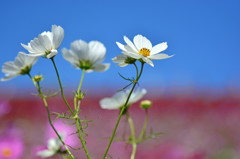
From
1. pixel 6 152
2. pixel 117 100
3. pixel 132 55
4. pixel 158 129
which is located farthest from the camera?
pixel 158 129

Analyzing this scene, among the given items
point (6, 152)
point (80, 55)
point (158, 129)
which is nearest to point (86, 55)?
point (80, 55)

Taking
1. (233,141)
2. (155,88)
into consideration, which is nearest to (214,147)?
(233,141)

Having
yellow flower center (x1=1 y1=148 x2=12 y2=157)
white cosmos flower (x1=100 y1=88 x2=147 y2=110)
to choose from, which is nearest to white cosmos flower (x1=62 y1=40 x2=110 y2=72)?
white cosmos flower (x1=100 y1=88 x2=147 y2=110)

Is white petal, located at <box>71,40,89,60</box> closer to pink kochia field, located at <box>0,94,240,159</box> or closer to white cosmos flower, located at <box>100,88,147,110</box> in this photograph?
white cosmos flower, located at <box>100,88,147,110</box>

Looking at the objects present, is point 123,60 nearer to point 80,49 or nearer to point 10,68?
point 80,49

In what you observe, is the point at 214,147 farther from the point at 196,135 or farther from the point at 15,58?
the point at 15,58

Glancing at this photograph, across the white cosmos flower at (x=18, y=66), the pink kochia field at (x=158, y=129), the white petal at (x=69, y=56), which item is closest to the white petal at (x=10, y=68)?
the white cosmos flower at (x=18, y=66)
